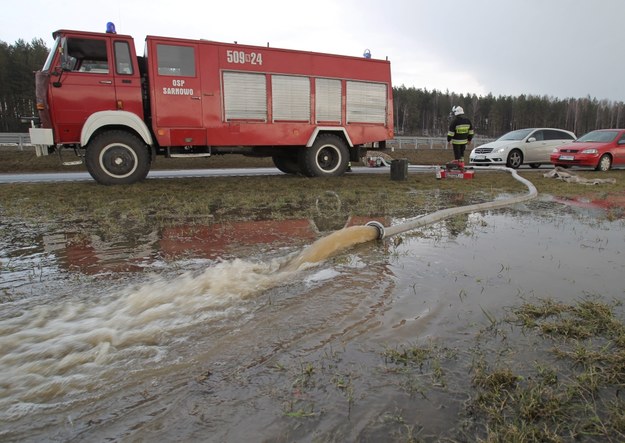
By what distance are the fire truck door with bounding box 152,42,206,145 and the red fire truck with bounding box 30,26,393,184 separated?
21mm

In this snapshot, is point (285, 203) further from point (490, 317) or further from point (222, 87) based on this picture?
point (490, 317)

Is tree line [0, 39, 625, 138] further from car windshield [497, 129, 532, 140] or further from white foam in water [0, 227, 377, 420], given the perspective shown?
white foam in water [0, 227, 377, 420]

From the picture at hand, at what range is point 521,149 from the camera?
14.7 meters

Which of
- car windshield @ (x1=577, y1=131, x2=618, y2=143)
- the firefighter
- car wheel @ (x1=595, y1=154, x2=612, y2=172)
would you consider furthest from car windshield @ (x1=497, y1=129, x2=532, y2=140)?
the firefighter

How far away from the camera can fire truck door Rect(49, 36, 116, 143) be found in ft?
26.1

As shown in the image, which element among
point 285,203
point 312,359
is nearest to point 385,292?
point 312,359

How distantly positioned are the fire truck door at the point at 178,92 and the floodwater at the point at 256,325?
15.7 feet

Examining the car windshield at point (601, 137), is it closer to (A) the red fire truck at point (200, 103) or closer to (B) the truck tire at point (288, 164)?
(A) the red fire truck at point (200, 103)

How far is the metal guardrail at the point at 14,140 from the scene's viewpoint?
64.6 feet

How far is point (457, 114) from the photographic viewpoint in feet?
36.6

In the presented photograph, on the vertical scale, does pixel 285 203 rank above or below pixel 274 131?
below

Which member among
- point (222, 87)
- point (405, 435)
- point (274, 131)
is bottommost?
point (405, 435)

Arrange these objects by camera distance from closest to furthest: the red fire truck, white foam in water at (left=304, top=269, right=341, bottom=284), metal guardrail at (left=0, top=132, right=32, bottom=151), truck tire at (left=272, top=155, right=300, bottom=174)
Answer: white foam in water at (left=304, top=269, right=341, bottom=284), the red fire truck, truck tire at (left=272, top=155, right=300, bottom=174), metal guardrail at (left=0, top=132, right=32, bottom=151)

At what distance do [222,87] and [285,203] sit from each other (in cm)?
391
